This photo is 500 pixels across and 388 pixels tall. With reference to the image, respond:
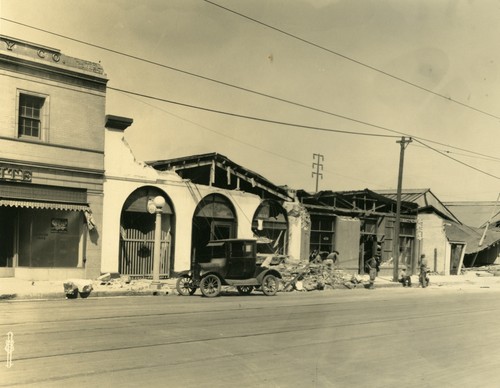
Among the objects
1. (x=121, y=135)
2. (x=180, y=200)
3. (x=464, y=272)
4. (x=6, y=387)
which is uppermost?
(x=121, y=135)

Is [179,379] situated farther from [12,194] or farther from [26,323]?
[12,194]

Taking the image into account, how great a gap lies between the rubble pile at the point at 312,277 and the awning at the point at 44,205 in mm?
8150

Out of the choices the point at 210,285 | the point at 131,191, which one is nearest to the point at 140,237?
the point at 131,191

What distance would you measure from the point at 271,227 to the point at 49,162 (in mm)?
11704

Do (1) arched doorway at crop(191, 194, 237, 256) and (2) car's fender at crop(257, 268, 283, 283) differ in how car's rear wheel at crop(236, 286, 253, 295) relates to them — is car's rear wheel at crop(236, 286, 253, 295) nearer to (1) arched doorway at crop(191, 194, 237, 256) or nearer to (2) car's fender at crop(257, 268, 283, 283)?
(2) car's fender at crop(257, 268, 283, 283)

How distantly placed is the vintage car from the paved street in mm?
2989

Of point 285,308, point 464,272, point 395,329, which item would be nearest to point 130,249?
point 285,308

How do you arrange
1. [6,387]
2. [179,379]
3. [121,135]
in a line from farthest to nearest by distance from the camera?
[121,135] < [179,379] < [6,387]

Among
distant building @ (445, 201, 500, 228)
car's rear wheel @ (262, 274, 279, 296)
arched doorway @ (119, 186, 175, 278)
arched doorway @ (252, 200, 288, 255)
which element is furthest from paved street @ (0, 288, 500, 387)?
distant building @ (445, 201, 500, 228)

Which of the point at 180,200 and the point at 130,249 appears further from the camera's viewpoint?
the point at 180,200

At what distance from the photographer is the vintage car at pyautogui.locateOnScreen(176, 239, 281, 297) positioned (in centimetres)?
1677

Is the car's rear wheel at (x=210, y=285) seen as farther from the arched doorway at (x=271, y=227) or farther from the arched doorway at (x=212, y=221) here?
the arched doorway at (x=271, y=227)

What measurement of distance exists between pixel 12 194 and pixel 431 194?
42324 millimetres

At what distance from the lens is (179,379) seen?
638 centimetres
